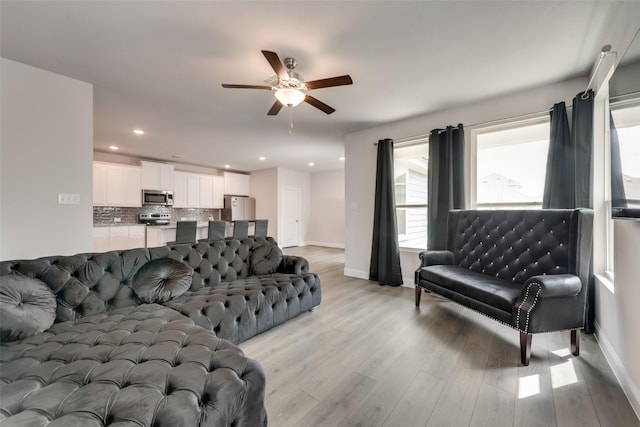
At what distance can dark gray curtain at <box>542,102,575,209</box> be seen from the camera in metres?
2.55

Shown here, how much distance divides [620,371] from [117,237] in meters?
7.63

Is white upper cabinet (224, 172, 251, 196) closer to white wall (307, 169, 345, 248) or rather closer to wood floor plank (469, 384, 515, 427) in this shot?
white wall (307, 169, 345, 248)

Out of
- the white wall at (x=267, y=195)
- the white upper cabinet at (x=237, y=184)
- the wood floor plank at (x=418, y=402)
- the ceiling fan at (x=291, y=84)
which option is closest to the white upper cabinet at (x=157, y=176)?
the white upper cabinet at (x=237, y=184)

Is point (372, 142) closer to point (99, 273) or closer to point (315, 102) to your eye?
point (315, 102)

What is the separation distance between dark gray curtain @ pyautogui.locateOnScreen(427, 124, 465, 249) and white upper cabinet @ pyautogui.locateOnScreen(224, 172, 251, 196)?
6.18 m

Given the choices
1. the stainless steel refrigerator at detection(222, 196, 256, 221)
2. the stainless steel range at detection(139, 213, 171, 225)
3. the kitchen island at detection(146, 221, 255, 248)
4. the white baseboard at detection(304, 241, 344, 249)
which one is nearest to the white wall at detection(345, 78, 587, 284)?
the kitchen island at detection(146, 221, 255, 248)

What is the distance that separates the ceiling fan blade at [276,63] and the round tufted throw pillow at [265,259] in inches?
75.1

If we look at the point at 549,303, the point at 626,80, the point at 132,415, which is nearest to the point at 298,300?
the point at 132,415

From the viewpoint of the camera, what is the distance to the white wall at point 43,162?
2.29 m

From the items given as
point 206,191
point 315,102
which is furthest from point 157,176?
point 315,102

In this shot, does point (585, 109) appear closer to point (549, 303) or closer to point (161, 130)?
point (549, 303)

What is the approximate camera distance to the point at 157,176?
6277 mm

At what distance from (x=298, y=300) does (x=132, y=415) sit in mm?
1842

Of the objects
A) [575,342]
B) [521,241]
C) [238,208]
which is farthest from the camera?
[238,208]
